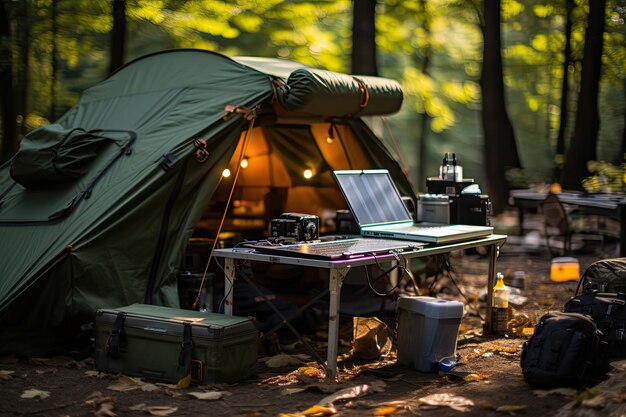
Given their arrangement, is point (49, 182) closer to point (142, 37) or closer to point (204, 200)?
point (204, 200)

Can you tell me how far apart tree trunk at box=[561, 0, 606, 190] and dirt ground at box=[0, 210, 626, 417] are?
26.4ft

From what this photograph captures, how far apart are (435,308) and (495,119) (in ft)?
29.6

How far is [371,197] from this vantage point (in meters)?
5.94

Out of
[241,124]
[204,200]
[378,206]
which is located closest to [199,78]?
[241,124]

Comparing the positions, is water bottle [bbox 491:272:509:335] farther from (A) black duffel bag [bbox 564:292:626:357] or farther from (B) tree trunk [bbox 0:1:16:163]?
(B) tree trunk [bbox 0:1:16:163]

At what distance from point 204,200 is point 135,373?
156 centimetres

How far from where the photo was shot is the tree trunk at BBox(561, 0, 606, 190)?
13117mm

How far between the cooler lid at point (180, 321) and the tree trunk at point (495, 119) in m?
9.30

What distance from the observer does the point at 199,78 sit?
6.59 m

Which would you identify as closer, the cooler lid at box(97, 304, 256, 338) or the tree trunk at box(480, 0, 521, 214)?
the cooler lid at box(97, 304, 256, 338)

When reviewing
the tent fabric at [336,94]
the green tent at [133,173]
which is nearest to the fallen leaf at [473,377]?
the green tent at [133,173]

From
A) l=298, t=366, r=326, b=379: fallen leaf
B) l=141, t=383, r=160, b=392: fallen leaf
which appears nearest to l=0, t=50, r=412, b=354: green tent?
l=141, t=383, r=160, b=392: fallen leaf

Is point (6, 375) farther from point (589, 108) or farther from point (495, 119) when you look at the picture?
point (589, 108)

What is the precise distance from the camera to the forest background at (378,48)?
10688 mm
